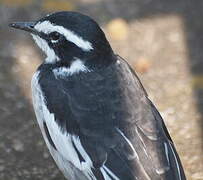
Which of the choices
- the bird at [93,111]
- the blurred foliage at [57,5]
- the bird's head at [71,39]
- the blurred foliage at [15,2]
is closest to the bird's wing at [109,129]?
the bird at [93,111]

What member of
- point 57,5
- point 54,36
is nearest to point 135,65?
point 57,5

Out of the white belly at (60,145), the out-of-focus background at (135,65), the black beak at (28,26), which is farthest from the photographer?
the out-of-focus background at (135,65)

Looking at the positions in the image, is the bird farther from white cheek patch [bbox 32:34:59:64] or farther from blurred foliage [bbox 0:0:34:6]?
blurred foliage [bbox 0:0:34:6]

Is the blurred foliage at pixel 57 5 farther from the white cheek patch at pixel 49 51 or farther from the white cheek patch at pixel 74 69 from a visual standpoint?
the white cheek patch at pixel 74 69

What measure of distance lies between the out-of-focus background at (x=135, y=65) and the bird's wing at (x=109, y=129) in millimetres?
927

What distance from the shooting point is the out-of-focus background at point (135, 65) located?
6527 millimetres

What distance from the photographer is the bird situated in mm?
5281

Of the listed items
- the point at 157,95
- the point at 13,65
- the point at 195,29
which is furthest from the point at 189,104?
the point at 13,65

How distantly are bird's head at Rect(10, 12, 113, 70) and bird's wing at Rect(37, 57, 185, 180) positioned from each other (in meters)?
0.14

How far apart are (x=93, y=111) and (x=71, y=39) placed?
23.1 inches

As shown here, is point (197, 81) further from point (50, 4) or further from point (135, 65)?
point (50, 4)

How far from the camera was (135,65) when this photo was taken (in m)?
7.56

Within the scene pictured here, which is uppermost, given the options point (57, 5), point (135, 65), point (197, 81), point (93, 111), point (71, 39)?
point (57, 5)

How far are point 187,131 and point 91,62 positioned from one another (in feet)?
4.51
